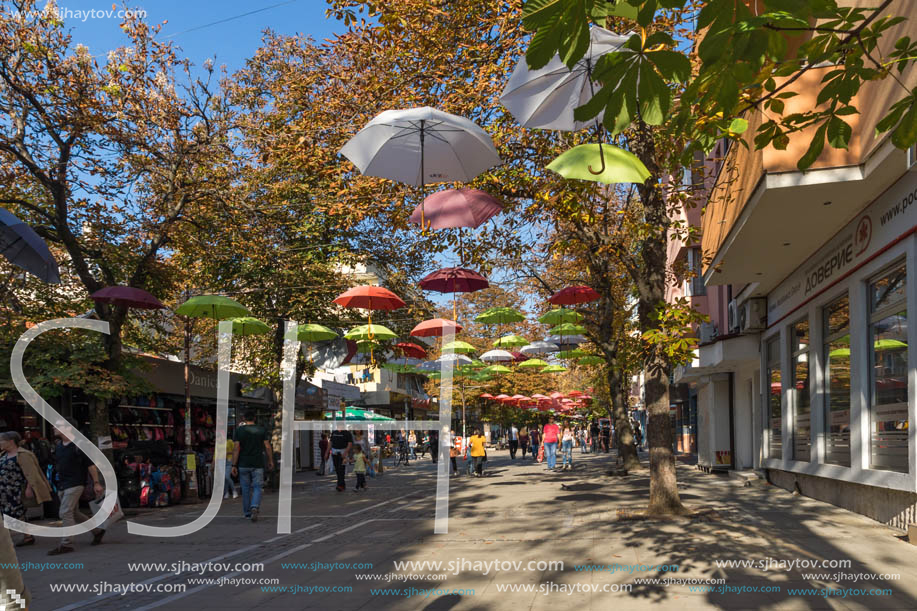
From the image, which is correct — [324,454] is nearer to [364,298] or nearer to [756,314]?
[364,298]

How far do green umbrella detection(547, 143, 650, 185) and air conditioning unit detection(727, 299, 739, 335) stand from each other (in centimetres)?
1618

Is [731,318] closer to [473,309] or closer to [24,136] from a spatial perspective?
[24,136]

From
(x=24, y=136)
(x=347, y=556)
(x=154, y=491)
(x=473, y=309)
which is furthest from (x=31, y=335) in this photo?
(x=473, y=309)

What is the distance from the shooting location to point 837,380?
1408cm

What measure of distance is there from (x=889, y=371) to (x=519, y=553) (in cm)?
579

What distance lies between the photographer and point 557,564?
355 inches

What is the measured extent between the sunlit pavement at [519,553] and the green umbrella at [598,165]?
368 cm

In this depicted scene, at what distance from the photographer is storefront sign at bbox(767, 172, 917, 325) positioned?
33.9 ft

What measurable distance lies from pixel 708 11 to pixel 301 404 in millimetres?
34029

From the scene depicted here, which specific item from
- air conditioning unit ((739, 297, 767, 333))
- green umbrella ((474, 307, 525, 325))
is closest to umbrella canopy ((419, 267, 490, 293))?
air conditioning unit ((739, 297, 767, 333))

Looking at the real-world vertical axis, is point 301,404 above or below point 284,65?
below

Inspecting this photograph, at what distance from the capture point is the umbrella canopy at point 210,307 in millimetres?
16547

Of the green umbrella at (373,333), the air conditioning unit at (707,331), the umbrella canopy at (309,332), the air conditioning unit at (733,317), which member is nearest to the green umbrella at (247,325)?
the umbrella canopy at (309,332)

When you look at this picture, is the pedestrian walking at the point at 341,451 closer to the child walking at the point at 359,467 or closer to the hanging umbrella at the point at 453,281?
the child walking at the point at 359,467
